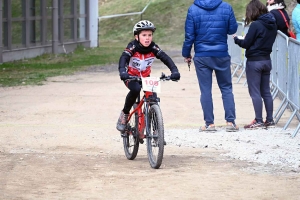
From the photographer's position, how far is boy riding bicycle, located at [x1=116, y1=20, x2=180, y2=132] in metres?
9.09

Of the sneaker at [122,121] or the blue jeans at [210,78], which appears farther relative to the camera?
the blue jeans at [210,78]

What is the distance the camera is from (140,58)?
9250 mm

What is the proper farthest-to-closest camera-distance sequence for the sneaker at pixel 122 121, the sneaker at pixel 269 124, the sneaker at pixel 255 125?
the sneaker at pixel 269 124 < the sneaker at pixel 255 125 < the sneaker at pixel 122 121

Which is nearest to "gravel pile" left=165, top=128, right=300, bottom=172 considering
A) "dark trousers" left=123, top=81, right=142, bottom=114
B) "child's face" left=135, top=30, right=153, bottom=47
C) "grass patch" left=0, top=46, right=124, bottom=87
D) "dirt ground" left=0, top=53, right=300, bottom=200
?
"dirt ground" left=0, top=53, right=300, bottom=200

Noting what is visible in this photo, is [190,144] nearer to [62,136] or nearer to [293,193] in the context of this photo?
[62,136]

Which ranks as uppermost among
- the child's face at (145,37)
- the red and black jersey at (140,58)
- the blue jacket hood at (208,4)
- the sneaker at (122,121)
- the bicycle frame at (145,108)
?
the blue jacket hood at (208,4)

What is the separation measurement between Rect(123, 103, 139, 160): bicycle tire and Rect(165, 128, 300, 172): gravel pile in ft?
3.35

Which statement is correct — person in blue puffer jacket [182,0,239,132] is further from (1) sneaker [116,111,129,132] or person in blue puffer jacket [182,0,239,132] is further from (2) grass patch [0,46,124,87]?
(2) grass patch [0,46,124,87]

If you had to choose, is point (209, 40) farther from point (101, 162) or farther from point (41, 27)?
point (41, 27)

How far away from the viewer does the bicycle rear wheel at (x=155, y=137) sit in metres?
8.59

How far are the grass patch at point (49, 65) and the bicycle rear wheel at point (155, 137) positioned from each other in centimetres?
921

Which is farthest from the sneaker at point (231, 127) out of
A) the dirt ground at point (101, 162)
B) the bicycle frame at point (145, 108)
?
the bicycle frame at point (145, 108)

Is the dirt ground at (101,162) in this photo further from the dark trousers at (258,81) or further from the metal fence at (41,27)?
the metal fence at (41,27)

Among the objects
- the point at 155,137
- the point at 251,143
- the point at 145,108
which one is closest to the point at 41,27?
the point at 251,143
